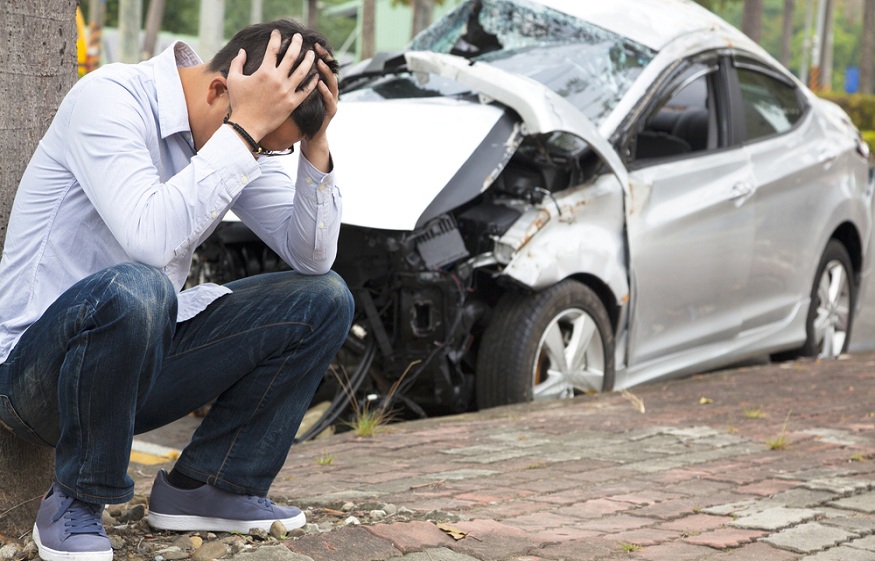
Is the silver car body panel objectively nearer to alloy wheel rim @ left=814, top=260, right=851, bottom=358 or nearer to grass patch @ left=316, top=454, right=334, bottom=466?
grass patch @ left=316, top=454, right=334, bottom=466

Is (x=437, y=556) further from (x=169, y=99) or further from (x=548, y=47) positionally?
(x=548, y=47)

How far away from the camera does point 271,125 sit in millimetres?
2627

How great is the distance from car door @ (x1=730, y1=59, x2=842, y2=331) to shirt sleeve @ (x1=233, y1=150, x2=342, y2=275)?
11.5 ft

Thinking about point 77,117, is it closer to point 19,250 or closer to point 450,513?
point 19,250

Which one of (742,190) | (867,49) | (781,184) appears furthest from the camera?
(867,49)

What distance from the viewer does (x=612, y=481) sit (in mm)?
3873

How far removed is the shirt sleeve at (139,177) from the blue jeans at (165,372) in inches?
3.3

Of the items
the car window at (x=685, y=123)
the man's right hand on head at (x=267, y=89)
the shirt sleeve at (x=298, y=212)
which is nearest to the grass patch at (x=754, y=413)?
the car window at (x=685, y=123)

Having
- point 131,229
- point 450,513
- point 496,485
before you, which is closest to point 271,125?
point 131,229

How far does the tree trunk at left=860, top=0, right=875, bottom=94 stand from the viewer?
33.3 m

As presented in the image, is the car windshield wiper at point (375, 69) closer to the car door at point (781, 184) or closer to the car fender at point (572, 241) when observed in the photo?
the car fender at point (572, 241)

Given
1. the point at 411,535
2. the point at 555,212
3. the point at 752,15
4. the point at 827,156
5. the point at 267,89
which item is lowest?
the point at 411,535

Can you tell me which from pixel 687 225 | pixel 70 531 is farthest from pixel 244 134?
pixel 687 225

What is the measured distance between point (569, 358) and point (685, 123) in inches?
60.4
